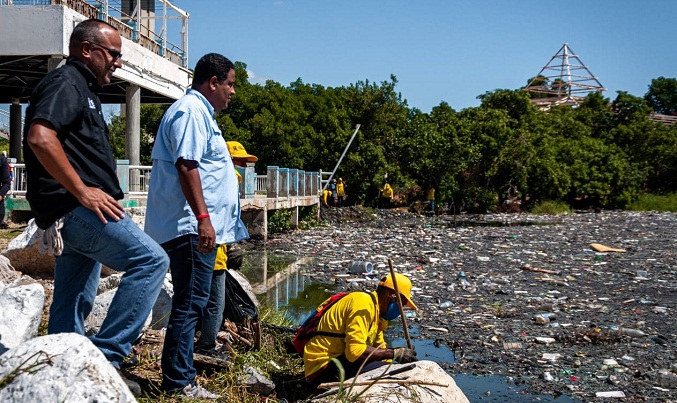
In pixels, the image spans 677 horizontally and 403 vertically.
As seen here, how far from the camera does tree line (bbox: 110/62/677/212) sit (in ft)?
93.6

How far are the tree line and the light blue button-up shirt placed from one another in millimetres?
24642

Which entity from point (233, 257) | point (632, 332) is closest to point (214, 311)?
point (233, 257)

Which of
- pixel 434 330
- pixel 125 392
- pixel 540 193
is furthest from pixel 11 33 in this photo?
pixel 540 193

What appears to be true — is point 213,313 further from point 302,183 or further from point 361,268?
point 302,183

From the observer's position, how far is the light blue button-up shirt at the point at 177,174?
3.33 m

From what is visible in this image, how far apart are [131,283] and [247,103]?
1141 inches

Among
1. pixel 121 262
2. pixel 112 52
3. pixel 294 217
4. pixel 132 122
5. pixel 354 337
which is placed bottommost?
pixel 294 217

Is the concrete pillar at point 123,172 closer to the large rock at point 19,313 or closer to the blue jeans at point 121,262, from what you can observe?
the large rock at point 19,313

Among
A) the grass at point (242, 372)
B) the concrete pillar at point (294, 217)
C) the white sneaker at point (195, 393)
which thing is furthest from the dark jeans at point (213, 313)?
the concrete pillar at point (294, 217)

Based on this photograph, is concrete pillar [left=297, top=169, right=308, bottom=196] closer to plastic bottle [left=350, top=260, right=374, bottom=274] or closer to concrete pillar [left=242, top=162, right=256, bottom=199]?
concrete pillar [left=242, top=162, right=256, bottom=199]

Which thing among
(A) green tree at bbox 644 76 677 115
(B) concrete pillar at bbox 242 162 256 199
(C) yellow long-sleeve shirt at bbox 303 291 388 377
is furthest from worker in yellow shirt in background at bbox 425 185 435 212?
(A) green tree at bbox 644 76 677 115

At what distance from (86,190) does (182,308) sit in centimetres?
87

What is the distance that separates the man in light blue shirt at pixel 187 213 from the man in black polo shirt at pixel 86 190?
0.38 m

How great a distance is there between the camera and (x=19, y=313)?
3.11 m
